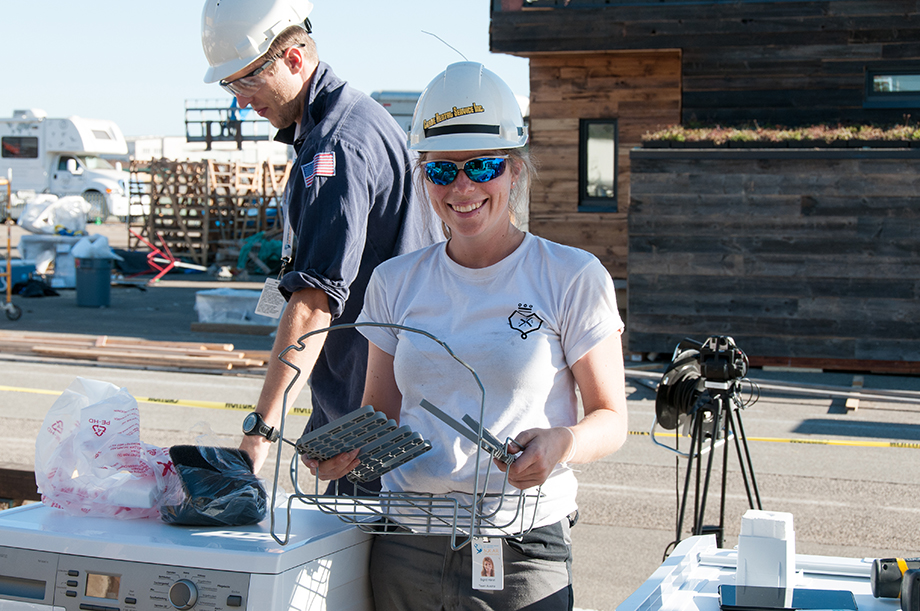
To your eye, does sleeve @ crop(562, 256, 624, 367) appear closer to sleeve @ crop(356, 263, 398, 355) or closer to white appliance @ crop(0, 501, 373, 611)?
sleeve @ crop(356, 263, 398, 355)

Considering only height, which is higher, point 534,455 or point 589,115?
point 589,115

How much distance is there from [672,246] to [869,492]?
5.75 meters

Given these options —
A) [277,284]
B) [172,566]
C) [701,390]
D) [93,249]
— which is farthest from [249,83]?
[93,249]

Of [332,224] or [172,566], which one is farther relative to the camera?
[332,224]

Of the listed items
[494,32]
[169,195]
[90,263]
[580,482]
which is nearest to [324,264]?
[580,482]

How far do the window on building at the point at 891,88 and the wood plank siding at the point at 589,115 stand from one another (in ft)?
8.88

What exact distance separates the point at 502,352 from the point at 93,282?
16.6 metres

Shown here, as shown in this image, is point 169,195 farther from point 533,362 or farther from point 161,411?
point 533,362

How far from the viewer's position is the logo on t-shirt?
2205mm

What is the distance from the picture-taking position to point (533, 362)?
2180 mm

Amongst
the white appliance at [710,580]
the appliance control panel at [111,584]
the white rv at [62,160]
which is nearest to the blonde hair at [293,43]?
the appliance control panel at [111,584]

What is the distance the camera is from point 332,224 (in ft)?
9.11

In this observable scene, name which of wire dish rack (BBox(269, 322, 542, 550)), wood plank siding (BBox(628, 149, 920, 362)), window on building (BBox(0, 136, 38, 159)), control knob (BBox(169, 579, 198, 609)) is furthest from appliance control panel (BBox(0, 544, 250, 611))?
window on building (BBox(0, 136, 38, 159))

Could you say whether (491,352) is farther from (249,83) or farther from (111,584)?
(249,83)
